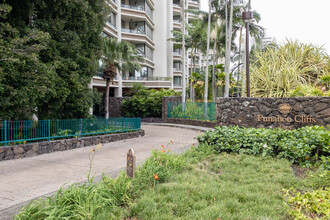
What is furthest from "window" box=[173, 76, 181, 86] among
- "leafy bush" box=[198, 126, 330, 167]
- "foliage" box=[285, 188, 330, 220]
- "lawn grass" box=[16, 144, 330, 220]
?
"foliage" box=[285, 188, 330, 220]

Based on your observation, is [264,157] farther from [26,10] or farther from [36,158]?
[26,10]

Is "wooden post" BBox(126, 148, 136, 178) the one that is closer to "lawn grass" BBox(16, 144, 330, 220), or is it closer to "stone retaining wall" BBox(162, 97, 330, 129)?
"lawn grass" BBox(16, 144, 330, 220)

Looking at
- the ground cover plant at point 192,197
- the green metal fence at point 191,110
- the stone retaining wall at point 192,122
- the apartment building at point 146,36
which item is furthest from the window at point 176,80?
the ground cover plant at point 192,197

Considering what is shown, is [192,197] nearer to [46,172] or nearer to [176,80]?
[46,172]

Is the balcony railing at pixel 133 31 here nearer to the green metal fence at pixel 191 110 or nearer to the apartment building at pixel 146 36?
the apartment building at pixel 146 36

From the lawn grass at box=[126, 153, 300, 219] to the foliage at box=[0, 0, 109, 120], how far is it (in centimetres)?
618

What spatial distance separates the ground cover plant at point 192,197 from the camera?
11.8 ft

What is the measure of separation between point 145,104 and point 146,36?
13.8m

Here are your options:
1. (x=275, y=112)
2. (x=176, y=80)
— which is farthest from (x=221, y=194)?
(x=176, y=80)

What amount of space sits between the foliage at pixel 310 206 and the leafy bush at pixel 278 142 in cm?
221

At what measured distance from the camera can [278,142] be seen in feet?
23.9

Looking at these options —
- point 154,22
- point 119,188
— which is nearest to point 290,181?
point 119,188

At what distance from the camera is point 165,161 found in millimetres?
6133

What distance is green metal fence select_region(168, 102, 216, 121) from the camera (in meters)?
18.5
